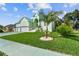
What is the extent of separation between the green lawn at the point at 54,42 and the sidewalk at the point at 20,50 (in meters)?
0.06

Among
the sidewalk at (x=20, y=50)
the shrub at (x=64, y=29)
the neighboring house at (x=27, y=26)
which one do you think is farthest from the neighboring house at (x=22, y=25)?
the shrub at (x=64, y=29)

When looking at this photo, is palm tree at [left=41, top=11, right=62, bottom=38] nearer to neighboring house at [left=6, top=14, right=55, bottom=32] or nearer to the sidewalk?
neighboring house at [left=6, top=14, right=55, bottom=32]

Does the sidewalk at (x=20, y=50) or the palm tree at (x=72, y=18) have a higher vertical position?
the palm tree at (x=72, y=18)

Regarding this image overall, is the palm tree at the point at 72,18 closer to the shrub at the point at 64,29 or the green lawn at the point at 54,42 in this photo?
the shrub at the point at 64,29

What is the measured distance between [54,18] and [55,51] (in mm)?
445

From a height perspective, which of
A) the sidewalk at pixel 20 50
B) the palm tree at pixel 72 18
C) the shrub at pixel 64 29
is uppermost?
the palm tree at pixel 72 18

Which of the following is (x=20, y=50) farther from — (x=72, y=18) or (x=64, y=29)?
(x=72, y=18)

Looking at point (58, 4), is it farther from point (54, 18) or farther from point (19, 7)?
point (19, 7)

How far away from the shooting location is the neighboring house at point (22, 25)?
2.55 meters

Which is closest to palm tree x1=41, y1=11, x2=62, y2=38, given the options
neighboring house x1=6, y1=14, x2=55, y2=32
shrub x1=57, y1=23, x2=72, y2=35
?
neighboring house x1=6, y1=14, x2=55, y2=32

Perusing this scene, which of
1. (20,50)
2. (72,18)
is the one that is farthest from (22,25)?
(72,18)

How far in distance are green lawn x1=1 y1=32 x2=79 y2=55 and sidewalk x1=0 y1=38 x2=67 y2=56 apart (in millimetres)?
56

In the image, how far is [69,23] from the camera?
256 cm

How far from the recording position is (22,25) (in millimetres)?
2594
